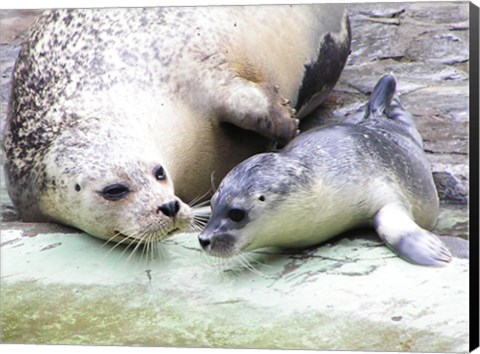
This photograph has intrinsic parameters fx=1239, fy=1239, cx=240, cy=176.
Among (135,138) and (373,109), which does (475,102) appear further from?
(135,138)

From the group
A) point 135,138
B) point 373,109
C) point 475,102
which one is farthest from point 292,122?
point 475,102

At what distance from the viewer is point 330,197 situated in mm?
4672

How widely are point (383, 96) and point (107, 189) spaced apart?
52.1 inches

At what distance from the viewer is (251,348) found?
175 inches

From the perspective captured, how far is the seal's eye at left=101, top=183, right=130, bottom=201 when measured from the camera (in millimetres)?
4777

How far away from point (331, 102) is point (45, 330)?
190 cm

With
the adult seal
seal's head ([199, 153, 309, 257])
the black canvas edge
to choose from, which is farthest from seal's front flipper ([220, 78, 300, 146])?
the black canvas edge

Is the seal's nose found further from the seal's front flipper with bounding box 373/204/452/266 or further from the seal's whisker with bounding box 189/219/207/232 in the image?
the seal's front flipper with bounding box 373/204/452/266

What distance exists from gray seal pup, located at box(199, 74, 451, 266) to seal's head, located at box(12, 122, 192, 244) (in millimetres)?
→ 300

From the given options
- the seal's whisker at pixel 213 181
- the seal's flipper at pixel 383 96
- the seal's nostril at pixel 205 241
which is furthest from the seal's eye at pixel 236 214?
the seal's flipper at pixel 383 96

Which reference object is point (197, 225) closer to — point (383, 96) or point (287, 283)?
point (287, 283)

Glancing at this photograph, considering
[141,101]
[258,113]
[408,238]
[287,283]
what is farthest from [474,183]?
[141,101]

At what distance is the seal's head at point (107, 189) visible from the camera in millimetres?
4750

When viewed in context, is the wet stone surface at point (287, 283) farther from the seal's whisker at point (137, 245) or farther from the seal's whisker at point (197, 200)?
the seal's whisker at point (197, 200)
